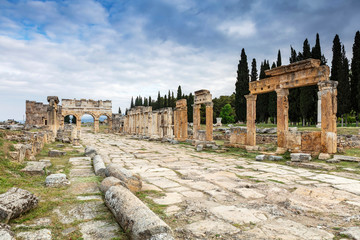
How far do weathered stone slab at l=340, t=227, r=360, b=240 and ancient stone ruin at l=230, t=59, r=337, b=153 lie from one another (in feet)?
23.7

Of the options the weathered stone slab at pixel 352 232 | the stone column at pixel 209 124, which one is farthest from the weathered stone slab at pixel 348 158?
the stone column at pixel 209 124

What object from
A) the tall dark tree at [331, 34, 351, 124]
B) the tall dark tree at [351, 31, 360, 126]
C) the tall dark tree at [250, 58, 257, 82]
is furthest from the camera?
the tall dark tree at [250, 58, 257, 82]

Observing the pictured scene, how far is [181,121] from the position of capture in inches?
720

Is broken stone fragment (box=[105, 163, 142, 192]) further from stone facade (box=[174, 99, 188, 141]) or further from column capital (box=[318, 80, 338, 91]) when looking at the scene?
stone facade (box=[174, 99, 188, 141])

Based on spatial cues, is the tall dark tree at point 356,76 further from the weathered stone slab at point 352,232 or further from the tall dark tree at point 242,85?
the weathered stone slab at point 352,232

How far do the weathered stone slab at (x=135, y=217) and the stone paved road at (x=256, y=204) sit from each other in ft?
1.29

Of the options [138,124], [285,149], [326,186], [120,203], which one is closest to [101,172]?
[120,203]

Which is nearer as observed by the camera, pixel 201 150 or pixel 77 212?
pixel 77 212

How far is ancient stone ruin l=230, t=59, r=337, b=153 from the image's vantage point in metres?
9.02

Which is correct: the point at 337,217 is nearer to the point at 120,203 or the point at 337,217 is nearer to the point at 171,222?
the point at 171,222

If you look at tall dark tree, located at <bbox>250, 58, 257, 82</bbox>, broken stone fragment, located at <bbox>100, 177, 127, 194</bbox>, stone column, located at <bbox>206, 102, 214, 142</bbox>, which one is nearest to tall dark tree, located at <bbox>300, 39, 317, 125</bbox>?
tall dark tree, located at <bbox>250, 58, 257, 82</bbox>

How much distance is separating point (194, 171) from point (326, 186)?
3292 mm

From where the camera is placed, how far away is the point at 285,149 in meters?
10.6

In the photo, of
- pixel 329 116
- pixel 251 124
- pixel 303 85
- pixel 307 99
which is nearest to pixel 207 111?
pixel 251 124
